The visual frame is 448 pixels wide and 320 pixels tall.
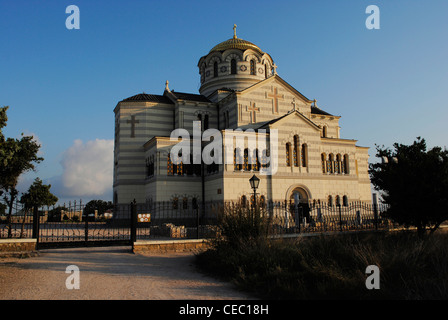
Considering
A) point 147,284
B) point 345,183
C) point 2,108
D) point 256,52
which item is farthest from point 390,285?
point 256,52

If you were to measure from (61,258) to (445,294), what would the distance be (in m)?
11.9

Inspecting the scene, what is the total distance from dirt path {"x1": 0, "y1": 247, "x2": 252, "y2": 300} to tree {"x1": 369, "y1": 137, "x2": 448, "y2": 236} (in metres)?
9.74

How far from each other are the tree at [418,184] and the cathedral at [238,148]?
1136 cm

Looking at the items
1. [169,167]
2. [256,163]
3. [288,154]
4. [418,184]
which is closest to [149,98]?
[169,167]

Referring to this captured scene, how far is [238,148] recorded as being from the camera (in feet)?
89.0

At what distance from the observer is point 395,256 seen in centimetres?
861

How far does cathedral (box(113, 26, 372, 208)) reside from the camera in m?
28.0

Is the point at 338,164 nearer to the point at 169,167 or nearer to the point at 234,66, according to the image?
the point at 234,66

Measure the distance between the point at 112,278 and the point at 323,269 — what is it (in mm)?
5536

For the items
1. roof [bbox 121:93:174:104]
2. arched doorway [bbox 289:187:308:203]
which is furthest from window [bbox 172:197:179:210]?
roof [bbox 121:93:174:104]

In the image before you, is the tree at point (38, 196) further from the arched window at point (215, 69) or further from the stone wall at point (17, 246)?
the arched window at point (215, 69)
